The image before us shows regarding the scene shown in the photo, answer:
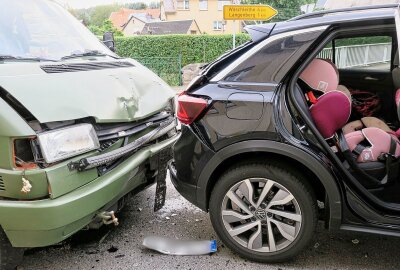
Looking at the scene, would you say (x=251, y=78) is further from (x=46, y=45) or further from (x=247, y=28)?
(x=46, y=45)

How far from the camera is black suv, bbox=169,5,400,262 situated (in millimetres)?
2535

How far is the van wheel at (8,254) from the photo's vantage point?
2.42 meters

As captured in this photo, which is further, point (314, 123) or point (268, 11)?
point (268, 11)

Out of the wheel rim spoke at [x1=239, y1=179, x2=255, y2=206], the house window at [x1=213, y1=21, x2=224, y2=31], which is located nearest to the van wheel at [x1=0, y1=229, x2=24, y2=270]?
the wheel rim spoke at [x1=239, y1=179, x2=255, y2=206]

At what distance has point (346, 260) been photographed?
2.84m

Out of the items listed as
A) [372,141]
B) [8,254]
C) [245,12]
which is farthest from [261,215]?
[245,12]

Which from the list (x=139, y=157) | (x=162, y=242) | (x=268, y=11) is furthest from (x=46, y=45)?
(x=268, y=11)

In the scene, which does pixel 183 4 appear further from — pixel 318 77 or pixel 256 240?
pixel 256 240

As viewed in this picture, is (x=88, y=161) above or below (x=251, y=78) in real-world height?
below

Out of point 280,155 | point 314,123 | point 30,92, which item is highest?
point 30,92

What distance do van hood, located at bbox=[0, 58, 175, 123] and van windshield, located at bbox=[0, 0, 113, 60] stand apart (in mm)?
324

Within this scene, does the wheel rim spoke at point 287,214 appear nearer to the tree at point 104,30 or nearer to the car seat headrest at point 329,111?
the car seat headrest at point 329,111

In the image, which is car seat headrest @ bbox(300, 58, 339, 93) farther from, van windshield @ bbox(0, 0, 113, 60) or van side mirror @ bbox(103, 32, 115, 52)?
van side mirror @ bbox(103, 32, 115, 52)

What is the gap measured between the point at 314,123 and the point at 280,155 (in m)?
0.34
